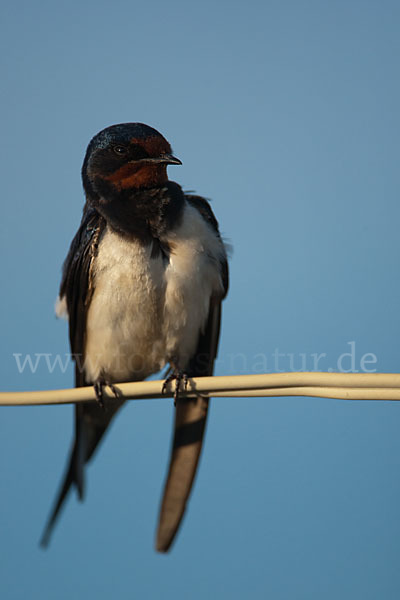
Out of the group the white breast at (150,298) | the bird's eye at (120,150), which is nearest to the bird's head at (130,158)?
the bird's eye at (120,150)

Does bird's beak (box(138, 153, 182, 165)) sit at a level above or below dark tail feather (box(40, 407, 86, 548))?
above

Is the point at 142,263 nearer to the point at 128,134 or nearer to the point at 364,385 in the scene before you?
the point at 128,134

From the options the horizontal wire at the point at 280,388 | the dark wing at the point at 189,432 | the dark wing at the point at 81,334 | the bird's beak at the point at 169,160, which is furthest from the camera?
the dark wing at the point at 189,432

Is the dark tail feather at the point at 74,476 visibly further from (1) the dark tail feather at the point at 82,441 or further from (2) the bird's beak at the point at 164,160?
(2) the bird's beak at the point at 164,160

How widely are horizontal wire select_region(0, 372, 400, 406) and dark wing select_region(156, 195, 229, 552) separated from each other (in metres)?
0.59

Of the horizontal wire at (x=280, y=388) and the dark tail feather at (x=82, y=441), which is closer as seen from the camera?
the horizontal wire at (x=280, y=388)

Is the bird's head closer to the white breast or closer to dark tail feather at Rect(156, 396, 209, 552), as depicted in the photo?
the white breast

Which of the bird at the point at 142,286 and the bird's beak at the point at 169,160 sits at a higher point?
the bird's beak at the point at 169,160

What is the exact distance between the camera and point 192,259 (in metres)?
1.38

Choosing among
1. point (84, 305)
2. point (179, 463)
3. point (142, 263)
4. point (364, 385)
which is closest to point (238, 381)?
point (364, 385)

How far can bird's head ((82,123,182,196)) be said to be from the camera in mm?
1328

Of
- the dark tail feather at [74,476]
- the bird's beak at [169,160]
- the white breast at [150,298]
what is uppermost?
the bird's beak at [169,160]

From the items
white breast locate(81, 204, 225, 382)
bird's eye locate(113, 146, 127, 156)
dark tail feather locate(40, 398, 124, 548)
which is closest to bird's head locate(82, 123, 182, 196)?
bird's eye locate(113, 146, 127, 156)

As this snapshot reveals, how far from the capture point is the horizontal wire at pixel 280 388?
2.28 ft
